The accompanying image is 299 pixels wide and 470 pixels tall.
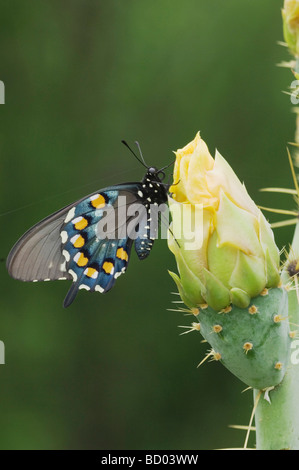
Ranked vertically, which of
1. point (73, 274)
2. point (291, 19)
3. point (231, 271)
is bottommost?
point (73, 274)

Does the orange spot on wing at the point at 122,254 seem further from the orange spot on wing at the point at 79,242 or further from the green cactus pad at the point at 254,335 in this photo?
the green cactus pad at the point at 254,335

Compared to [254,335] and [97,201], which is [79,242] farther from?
[254,335]

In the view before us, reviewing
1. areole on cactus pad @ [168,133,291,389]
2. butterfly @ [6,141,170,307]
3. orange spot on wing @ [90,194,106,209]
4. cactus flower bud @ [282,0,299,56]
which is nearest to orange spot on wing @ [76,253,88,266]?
butterfly @ [6,141,170,307]

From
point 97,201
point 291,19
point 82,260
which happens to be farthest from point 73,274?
point 291,19

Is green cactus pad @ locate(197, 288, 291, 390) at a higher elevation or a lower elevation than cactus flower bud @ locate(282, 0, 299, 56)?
lower

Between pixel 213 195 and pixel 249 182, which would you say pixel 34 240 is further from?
pixel 249 182

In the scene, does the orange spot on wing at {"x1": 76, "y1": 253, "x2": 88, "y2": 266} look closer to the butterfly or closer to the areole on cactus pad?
the butterfly

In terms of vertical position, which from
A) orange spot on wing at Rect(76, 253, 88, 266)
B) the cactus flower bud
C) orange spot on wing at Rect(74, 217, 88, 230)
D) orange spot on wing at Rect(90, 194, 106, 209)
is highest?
the cactus flower bud
